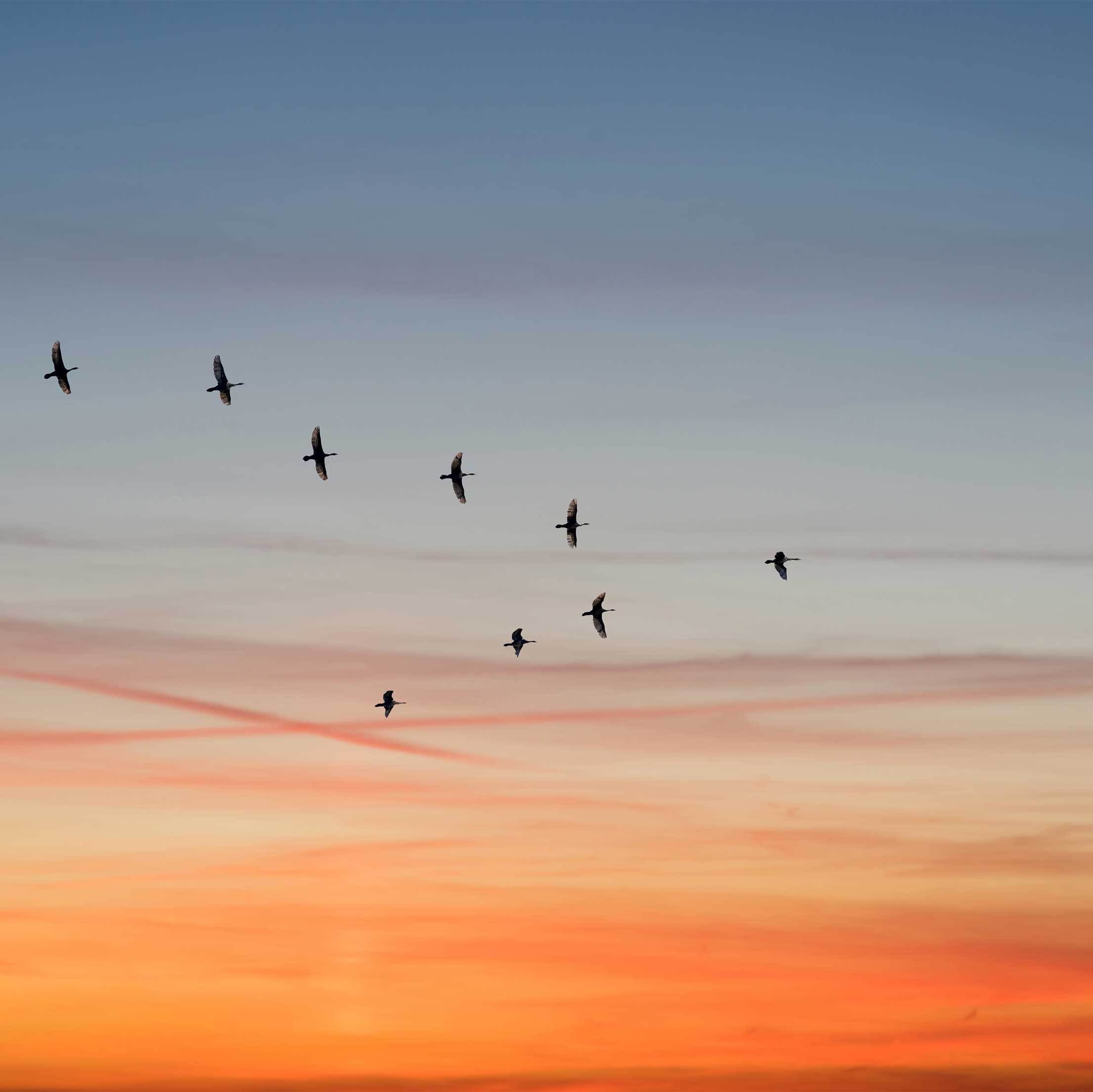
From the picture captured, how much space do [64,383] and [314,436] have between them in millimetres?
31154

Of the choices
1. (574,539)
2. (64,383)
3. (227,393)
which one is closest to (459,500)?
(574,539)

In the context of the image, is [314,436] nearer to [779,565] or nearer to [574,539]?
[574,539]

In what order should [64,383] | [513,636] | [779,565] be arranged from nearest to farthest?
[64,383], [779,565], [513,636]

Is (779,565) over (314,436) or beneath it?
beneath

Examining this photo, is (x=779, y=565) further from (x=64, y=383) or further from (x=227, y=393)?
(x=64, y=383)

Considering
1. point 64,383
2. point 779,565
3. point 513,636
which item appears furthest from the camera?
point 513,636

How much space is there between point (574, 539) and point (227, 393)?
159ft

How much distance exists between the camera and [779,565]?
179500mm

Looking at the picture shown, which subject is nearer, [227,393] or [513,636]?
[227,393]

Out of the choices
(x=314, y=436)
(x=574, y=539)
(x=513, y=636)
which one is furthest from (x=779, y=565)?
(x=314, y=436)

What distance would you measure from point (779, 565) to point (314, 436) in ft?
203

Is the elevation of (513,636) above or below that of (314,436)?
below

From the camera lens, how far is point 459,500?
6954 inches

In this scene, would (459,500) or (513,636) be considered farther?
(513,636)
